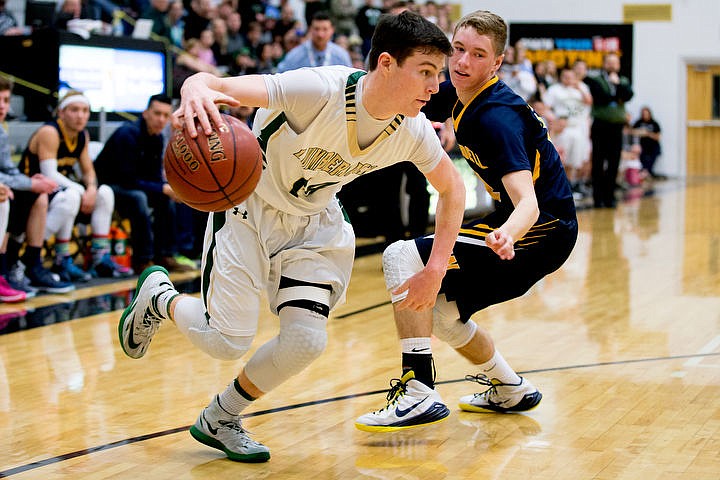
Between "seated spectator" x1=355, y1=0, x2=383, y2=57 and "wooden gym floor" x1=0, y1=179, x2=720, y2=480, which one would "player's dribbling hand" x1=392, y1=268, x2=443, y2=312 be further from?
"seated spectator" x1=355, y1=0, x2=383, y2=57

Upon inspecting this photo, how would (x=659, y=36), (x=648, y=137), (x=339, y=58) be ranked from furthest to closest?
(x=659, y=36) → (x=648, y=137) → (x=339, y=58)

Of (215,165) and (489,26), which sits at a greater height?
(489,26)

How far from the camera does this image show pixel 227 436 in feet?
11.8

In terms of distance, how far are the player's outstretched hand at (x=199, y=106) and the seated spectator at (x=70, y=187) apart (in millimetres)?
5009

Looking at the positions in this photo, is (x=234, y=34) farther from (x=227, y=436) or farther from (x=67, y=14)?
(x=227, y=436)

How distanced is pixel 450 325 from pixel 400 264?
0.33 m

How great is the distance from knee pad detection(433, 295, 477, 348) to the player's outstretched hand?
1477mm

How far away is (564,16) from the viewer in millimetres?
22234

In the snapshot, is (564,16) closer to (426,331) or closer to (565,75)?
(565,75)

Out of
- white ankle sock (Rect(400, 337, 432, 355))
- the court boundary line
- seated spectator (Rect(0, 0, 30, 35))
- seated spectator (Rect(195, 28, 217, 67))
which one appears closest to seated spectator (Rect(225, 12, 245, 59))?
seated spectator (Rect(195, 28, 217, 67))

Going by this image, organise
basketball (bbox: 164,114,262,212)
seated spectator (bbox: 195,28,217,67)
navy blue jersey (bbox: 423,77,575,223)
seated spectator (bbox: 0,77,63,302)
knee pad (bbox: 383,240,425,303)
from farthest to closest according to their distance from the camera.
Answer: seated spectator (bbox: 195,28,217,67)
seated spectator (bbox: 0,77,63,302)
knee pad (bbox: 383,240,425,303)
navy blue jersey (bbox: 423,77,575,223)
basketball (bbox: 164,114,262,212)

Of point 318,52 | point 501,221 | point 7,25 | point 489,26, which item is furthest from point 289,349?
point 7,25

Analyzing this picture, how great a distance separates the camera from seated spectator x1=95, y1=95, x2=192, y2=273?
324 inches

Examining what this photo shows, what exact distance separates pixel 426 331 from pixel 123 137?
4966mm
